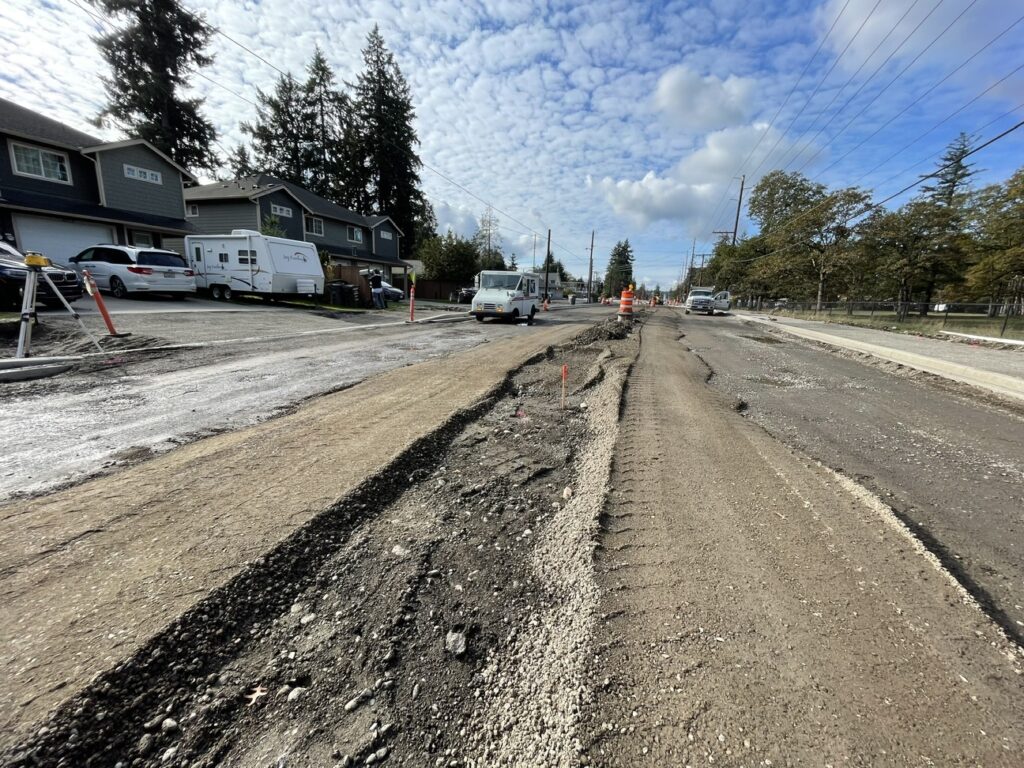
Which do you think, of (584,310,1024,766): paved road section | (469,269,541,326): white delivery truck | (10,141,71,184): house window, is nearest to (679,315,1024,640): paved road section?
(584,310,1024,766): paved road section

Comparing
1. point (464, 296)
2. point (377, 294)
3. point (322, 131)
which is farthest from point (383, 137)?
point (377, 294)

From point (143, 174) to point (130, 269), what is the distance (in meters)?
11.8

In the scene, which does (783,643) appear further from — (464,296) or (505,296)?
(464,296)

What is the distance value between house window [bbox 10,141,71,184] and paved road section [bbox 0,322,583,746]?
24.7 meters

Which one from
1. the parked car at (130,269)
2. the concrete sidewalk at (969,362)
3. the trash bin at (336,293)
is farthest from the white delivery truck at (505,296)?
the parked car at (130,269)

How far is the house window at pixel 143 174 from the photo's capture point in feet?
71.2

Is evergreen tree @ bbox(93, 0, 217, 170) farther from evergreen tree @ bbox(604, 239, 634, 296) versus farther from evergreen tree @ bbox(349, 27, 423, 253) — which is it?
evergreen tree @ bbox(604, 239, 634, 296)

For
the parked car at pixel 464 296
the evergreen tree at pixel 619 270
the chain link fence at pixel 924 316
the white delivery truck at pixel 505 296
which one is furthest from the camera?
the evergreen tree at pixel 619 270

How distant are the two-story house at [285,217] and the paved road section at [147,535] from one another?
28571mm

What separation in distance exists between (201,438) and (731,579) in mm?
4390

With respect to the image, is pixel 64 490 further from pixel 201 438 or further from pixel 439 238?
pixel 439 238

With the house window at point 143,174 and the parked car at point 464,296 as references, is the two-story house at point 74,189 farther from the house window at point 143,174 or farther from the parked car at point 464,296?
the parked car at point 464,296

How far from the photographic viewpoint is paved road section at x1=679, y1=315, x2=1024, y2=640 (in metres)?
2.76

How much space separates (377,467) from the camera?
3373mm
